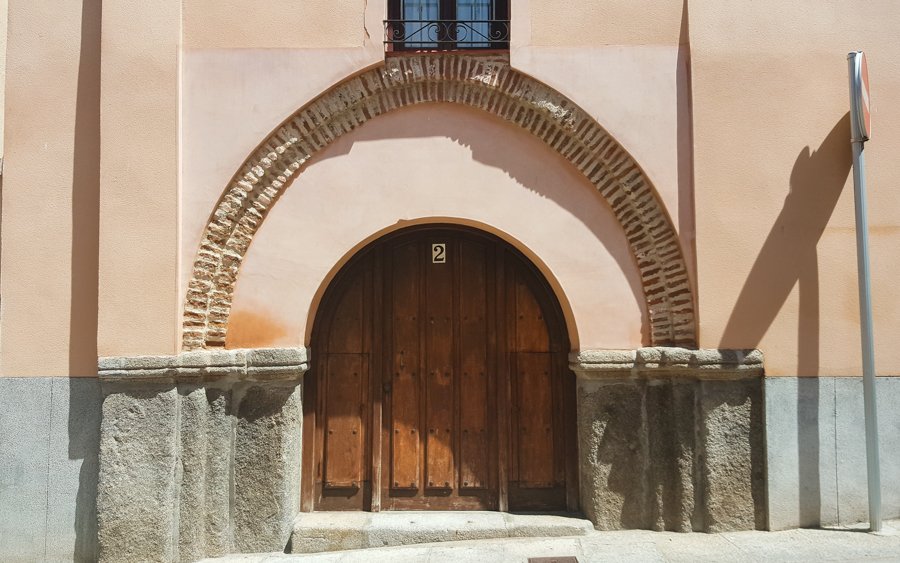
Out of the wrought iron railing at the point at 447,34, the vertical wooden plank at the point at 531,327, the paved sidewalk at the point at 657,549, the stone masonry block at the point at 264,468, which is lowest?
the paved sidewalk at the point at 657,549

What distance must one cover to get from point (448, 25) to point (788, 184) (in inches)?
109

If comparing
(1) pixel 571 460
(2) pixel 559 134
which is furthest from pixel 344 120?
(1) pixel 571 460

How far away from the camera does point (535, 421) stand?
18.1 feet

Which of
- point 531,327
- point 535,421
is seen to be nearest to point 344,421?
point 535,421

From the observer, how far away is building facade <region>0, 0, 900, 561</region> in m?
4.93

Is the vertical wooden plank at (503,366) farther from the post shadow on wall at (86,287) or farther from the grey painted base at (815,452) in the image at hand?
the post shadow on wall at (86,287)

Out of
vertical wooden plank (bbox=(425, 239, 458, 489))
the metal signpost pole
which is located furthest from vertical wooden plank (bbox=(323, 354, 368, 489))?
the metal signpost pole

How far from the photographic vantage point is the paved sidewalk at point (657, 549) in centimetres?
451

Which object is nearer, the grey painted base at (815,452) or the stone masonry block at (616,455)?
the grey painted base at (815,452)

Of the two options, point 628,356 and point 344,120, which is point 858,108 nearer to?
point 628,356

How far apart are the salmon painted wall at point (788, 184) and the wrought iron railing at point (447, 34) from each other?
144 cm

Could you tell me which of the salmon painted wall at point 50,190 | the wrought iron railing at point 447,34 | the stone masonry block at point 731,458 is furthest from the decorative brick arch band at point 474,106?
the salmon painted wall at point 50,190

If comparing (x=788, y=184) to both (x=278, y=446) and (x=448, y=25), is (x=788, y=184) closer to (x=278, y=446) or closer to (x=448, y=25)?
(x=448, y=25)

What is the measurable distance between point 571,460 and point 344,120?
3.13 meters
